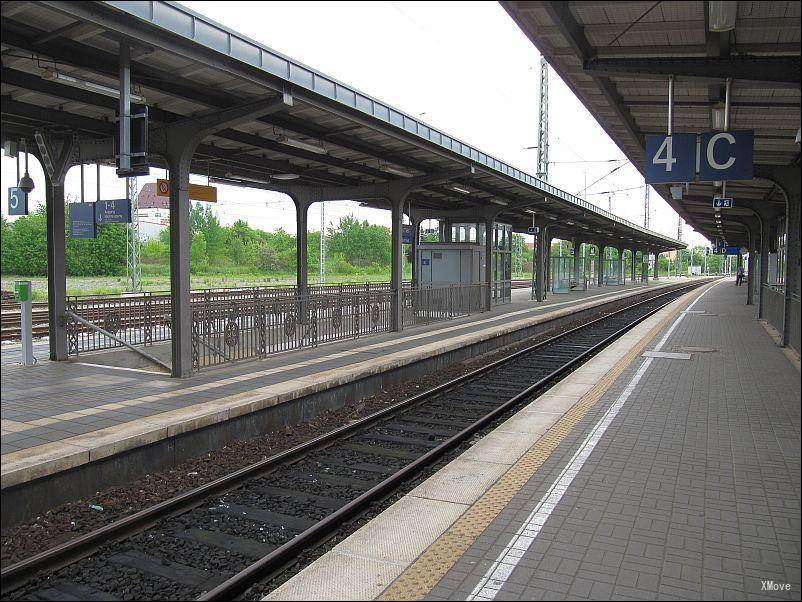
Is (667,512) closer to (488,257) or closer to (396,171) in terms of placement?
(396,171)

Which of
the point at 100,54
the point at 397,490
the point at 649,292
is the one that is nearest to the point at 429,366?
the point at 397,490

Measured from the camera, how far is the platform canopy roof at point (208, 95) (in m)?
6.43

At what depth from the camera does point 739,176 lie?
309 inches

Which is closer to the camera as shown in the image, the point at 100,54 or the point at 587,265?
the point at 100,54

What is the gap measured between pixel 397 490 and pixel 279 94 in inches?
221

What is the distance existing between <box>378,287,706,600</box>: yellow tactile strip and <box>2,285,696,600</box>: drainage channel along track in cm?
117

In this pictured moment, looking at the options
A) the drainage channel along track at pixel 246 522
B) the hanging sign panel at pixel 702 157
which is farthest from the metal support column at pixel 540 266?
the hanging sign panel at pixel 702 157

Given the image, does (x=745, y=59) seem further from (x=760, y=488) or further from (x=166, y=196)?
(x=166, y=196)

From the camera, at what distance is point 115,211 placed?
9.68 metres

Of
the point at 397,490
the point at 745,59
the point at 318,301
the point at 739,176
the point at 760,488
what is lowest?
the point at 397,490

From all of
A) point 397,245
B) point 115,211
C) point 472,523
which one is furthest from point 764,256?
point 472,523

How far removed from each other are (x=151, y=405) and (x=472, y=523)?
463 centimetres

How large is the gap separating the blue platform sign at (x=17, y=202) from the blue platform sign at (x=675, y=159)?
849cm

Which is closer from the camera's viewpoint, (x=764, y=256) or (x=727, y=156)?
(x=727, y=156)
